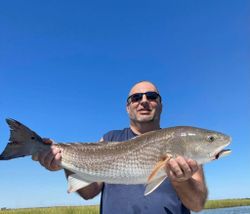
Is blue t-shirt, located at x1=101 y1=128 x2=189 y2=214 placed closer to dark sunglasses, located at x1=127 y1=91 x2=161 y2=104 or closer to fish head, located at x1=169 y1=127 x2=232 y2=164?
fish head, located at x1=169 y1=127 x2=232 y2=164

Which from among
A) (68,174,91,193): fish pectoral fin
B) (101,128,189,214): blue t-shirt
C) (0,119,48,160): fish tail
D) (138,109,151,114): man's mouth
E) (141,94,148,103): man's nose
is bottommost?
(101,128,189,214): blue t-shirt

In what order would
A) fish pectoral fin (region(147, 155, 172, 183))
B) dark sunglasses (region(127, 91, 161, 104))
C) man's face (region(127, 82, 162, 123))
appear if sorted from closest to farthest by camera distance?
fish pectoral fin (region(147, 155, 172, 183)), man's face (region(127, 82, 162, 123)), dark sunglasses (region(127, 91, 161, 104))

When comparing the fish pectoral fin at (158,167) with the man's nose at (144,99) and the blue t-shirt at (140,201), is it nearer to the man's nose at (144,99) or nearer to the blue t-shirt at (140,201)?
the blue t-shirt at (140,201)

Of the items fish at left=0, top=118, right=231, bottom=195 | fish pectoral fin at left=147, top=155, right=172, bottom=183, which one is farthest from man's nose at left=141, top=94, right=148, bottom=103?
fish pectoral fin at left=147, top=155, right=172, bottom=183

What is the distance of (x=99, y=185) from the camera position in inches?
276

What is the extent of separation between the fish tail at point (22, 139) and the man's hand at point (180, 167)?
183 centimetres

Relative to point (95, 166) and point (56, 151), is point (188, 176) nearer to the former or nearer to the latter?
point (95, 166)

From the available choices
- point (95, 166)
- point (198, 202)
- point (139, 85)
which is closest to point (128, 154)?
point (95, 166)

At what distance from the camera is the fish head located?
19.1 ft

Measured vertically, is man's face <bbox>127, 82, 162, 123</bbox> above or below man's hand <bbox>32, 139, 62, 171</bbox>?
above

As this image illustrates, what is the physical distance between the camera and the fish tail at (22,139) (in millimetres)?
5875

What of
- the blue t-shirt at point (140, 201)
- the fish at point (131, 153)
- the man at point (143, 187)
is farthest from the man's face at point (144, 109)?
the blue t-shirt at point (140, 201)

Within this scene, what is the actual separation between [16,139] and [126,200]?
1.85 meters

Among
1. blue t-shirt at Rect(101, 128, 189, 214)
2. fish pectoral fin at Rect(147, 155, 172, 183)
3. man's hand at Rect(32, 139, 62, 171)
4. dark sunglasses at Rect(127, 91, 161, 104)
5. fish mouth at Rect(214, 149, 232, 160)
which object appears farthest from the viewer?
dark sunglasses at Rect(127, 91, 161, 104)
